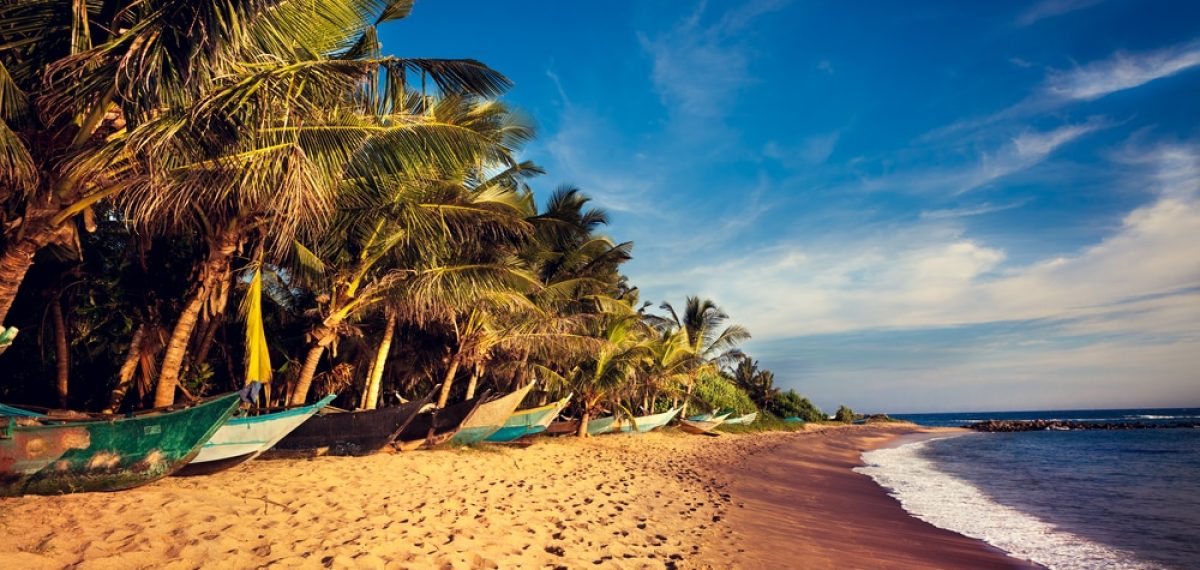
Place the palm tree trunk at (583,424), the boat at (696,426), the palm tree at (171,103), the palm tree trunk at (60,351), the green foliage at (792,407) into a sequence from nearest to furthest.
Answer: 1. the palm tree at (171,103)
2. the palm tree trunk at (60,351)
3. the palm tree trunk at (583,424)
4. the boat at (696,426)
5. the green foliage at (792,407)

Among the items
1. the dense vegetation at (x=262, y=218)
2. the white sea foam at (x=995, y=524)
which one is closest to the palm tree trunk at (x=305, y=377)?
the dense vegetation at (x=262, y=218)

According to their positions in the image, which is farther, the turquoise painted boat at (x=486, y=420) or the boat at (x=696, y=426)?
the boat at (x=696, y=426)

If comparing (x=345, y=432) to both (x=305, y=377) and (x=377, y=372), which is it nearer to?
(x=305, y=377)

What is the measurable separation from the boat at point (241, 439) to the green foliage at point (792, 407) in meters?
41.3

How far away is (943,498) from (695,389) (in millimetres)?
21366

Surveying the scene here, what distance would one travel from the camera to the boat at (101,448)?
5.62 meters

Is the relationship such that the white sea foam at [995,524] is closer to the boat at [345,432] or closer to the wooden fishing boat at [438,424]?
the wooden fishing boat at [438,424]

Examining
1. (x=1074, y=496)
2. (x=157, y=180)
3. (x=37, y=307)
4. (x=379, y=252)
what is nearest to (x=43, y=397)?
(x=37, y=307)

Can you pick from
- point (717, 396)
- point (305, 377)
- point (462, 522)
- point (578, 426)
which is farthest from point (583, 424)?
point (717, 396)

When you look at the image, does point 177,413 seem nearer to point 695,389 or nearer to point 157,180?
point 157,180

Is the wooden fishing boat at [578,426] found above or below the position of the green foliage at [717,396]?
below

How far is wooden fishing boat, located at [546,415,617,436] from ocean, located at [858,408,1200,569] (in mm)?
8568

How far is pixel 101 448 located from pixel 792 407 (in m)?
45.9

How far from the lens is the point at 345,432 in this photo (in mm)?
10430
